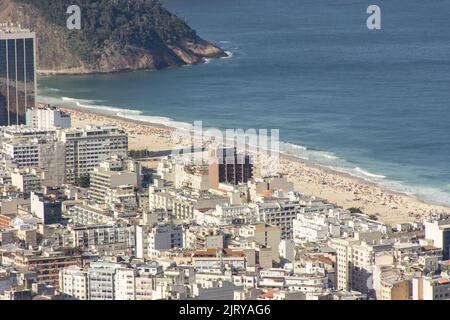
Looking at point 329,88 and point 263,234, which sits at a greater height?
point 329,88

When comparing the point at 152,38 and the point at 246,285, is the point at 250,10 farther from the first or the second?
the point at 246,285

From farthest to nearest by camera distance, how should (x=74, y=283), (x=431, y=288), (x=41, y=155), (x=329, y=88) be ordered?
(x=329, y=88) → (x=41, y=155) → (x=74, y=283) → (x=431, y=288)

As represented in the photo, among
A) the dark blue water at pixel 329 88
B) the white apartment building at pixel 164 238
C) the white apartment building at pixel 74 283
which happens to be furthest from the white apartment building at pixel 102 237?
the dark blue water at pixel 329 88

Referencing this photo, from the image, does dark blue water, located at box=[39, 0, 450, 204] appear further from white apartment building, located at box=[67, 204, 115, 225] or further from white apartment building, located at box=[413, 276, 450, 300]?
white apartment building, located at box=[413, 276, 450, 300]

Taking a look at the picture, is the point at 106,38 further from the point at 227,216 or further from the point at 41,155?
the point at 227,216

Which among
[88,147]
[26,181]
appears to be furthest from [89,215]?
[88,147]

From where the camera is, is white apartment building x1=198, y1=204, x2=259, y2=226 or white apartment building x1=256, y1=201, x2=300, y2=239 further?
white apartment building x1=256, y1=201, x2=300, y2=239

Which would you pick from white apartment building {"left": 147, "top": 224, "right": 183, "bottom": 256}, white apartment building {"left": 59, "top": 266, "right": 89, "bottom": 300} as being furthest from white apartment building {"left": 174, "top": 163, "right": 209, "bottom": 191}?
white apartment building {"left": 59, "top": 266, "right": 89, "bottom": 300}

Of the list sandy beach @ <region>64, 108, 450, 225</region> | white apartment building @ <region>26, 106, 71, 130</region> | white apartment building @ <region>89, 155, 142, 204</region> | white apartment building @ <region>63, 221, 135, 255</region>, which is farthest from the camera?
white apartment building @ <region>26, 106, 71, 130</region>
